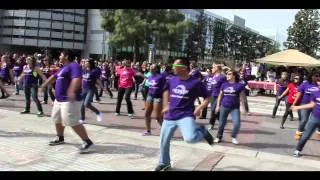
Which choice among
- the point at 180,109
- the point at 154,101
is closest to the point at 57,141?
the point at 154,101

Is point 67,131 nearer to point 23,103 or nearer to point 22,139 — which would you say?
point 22,139

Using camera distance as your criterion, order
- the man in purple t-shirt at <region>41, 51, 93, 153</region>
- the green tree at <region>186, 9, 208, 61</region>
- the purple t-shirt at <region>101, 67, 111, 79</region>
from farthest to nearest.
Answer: the green tree at <region>186, 9, 208, 61</region>
the purple t-shirt at <region>101, 67, 111, 79</region>
the man in purple t-shirt at <region>41, 51, 93, 153</region>

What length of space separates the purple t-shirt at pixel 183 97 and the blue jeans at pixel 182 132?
→ 0.07 meters

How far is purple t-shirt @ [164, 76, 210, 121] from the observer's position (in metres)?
6.89

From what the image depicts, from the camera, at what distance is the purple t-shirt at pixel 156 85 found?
33.5ft

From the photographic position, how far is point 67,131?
10.0m

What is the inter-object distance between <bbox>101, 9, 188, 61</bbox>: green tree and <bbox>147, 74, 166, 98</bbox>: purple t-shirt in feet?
91.7

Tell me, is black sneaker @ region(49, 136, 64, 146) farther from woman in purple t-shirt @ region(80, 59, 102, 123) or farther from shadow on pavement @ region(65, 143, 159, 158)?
woman in purple t-shirt @ region(80, 59, 102, 123)

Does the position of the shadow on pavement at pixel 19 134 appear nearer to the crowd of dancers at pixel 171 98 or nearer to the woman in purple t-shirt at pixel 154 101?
the crowd of dancers at pixel 171 98

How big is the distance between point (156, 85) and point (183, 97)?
344cm

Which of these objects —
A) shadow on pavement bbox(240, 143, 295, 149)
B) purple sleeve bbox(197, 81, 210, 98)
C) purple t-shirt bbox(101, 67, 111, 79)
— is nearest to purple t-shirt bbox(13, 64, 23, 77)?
purple t-shirt bbox(101, 67, 111, 79)

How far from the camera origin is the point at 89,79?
39.6 feet

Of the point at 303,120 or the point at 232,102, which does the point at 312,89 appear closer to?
the point at 232,102
